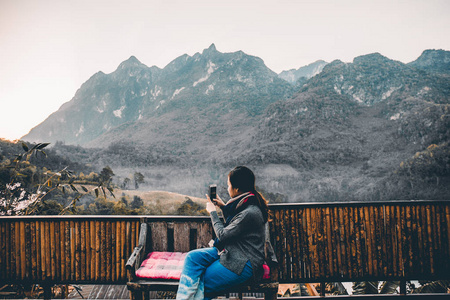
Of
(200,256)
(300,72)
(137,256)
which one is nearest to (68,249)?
(137,256)

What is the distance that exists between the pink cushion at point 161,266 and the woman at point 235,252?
0.43m

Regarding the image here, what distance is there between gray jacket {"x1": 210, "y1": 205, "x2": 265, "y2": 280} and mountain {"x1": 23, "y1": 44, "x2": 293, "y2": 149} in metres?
65.2

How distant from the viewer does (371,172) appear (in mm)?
44156

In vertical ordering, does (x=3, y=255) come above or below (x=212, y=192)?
below

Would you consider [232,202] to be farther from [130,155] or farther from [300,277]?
[130,155]

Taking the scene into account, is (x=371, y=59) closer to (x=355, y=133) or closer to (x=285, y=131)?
(x=355, y=133)

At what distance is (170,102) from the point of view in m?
93.6

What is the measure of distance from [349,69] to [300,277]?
92400 mm

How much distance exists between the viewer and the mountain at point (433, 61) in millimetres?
86806

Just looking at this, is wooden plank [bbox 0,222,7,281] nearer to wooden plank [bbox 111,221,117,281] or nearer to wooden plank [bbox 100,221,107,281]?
wooden plank [bbox 100,221,107,281]

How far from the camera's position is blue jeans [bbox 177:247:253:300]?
2.38 m

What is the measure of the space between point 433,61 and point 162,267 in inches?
4633

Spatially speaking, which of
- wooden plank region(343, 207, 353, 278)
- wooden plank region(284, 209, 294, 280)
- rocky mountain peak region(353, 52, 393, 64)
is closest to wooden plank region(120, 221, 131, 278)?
wooden plank region(284, 209, 294, 280)

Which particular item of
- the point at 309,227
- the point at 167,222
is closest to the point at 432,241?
the point at 309,227
